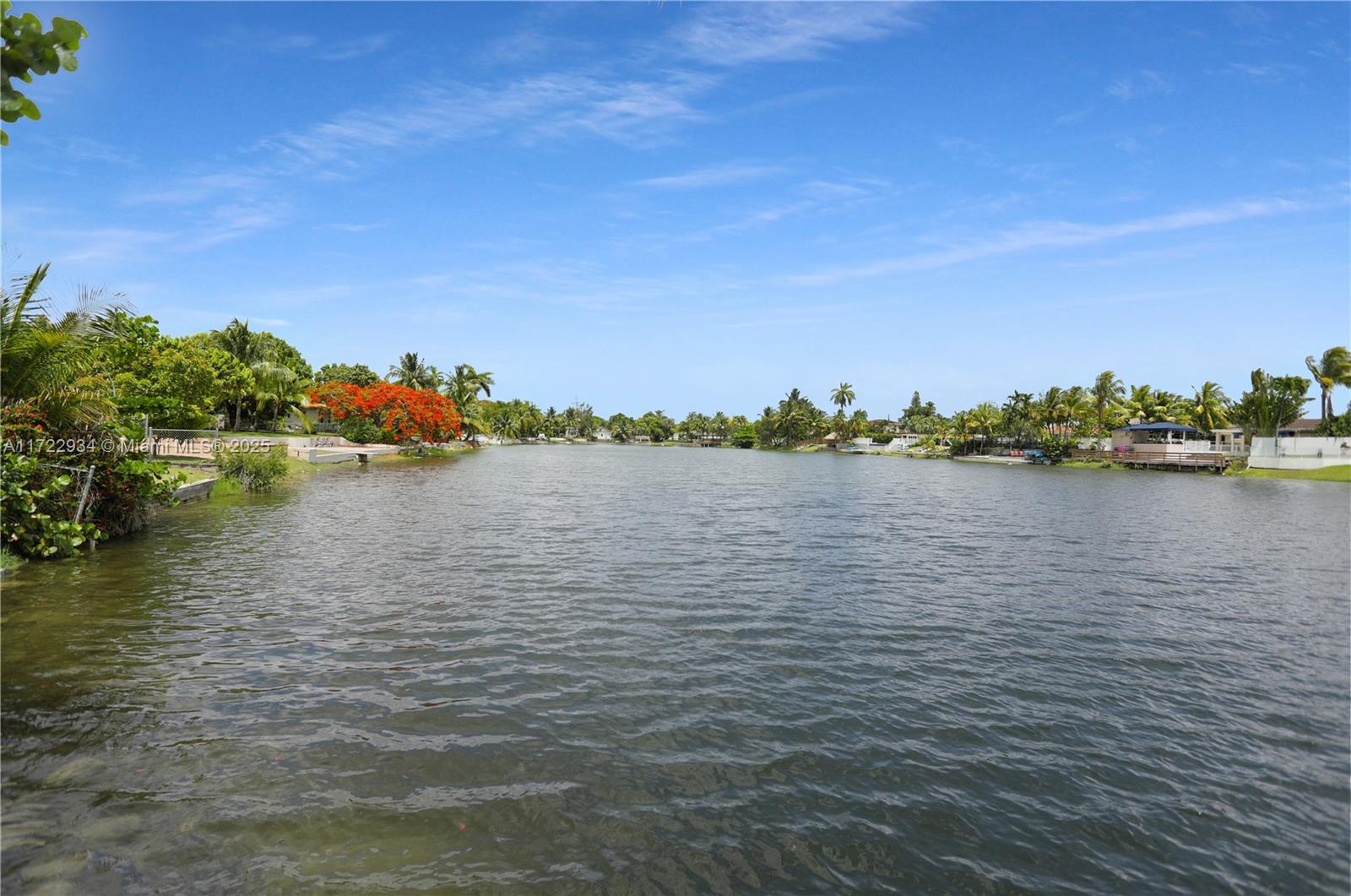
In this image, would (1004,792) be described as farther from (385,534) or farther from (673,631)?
(385,534)

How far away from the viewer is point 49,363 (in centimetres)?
1584

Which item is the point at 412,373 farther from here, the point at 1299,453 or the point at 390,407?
the point at 1299,453

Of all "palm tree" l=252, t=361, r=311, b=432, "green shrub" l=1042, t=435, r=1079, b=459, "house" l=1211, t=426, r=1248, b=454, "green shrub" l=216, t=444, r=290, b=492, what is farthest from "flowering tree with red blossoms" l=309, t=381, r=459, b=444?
"house" l=1211, t=426, r=1248, b=454

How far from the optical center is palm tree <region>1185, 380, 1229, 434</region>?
93750 mm

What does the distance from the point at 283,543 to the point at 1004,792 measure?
64.9 feet

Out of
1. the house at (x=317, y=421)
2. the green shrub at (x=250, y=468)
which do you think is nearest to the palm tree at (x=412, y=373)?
the house at (x=317, y=421)

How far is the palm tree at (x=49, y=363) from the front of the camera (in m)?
15.1

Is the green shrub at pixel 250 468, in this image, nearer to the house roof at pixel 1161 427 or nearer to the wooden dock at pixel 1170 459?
the wooden dock at pixel 1170 459

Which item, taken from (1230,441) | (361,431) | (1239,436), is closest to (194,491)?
(361,431)

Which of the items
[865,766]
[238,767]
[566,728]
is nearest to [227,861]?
[238,767]

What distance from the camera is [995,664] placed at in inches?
458

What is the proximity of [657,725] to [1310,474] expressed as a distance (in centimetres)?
8755

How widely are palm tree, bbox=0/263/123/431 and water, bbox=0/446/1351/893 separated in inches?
146

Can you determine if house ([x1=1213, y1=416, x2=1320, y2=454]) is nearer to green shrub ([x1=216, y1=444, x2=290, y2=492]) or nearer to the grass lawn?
the grass lawn
